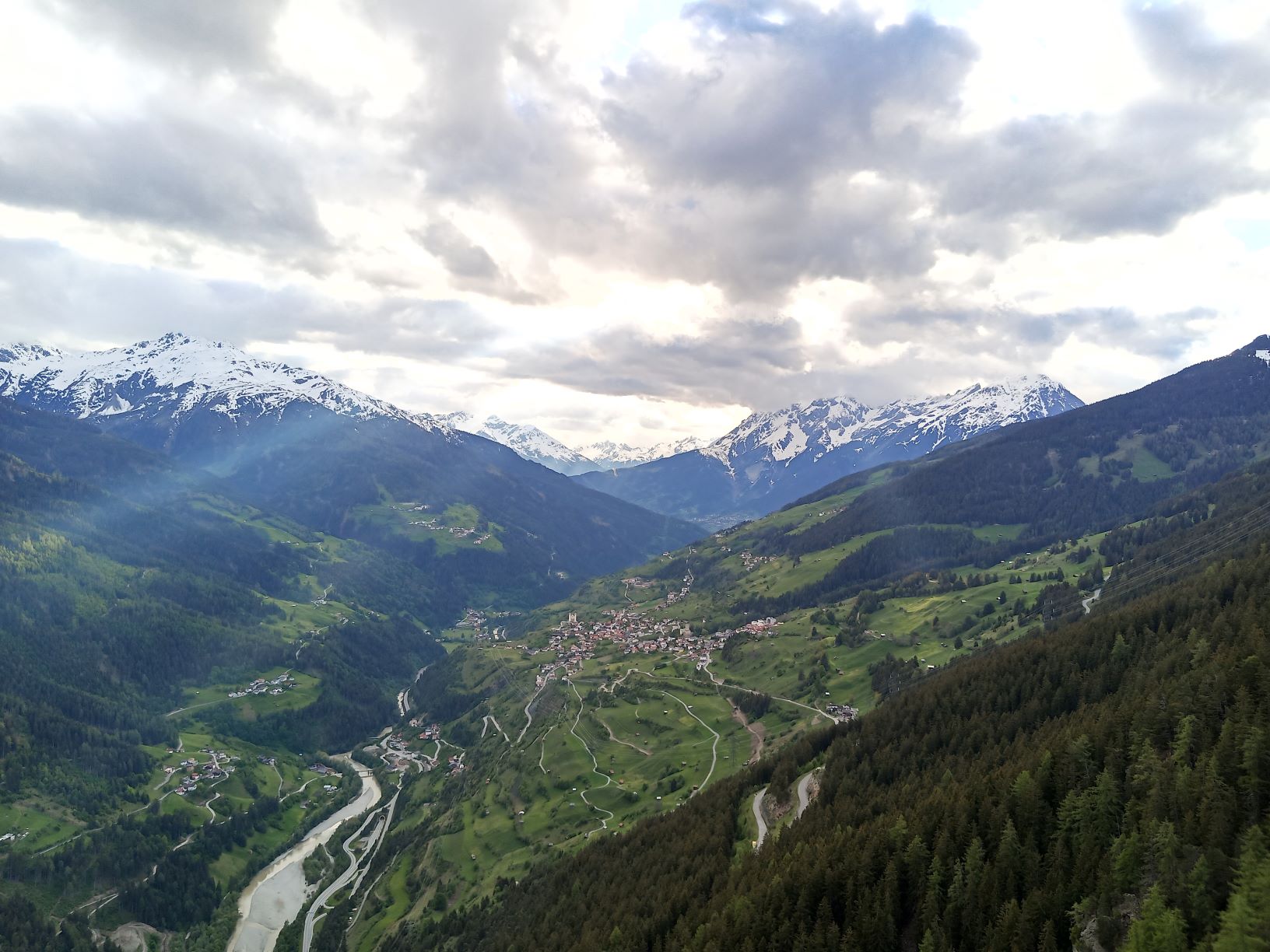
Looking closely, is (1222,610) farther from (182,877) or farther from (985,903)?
(182,877)

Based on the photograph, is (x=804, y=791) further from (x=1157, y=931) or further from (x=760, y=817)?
(x=1157, y=931)

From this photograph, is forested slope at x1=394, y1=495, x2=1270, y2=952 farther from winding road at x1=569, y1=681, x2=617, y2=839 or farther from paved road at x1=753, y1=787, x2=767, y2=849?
winding road at x1=569, y1=681, x2=617, y2=839

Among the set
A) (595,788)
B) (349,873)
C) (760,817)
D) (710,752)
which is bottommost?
Answer: (349,873)

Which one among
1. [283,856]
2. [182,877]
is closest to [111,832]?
[182,877]

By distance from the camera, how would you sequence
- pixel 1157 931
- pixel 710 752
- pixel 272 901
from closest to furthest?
pixel 1157 931
pixel 272 901
pixel 710 752

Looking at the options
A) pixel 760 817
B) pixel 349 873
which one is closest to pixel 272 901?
pixel 349 873

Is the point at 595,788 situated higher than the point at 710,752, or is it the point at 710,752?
the point at 710,752
